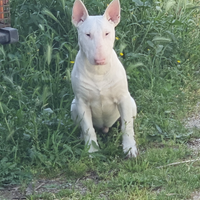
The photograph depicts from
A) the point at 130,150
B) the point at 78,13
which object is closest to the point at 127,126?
the point at 130,150

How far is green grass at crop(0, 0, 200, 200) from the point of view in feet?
11.1

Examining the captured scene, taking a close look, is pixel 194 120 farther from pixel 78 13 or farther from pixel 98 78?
pixel 78 13

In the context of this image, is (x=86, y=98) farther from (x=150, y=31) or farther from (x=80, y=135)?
(x=150, y=31)

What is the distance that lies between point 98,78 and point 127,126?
53 centimetres

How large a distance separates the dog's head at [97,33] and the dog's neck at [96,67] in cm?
11

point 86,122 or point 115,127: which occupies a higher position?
point 86,122

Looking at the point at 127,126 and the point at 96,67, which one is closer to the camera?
the point at 96,67

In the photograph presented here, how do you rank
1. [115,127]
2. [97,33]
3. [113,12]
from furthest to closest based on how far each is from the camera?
[115,127] → [113,12] → [97,33]

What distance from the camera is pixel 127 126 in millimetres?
3816

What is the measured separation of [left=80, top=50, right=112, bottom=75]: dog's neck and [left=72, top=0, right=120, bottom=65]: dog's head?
112 mm

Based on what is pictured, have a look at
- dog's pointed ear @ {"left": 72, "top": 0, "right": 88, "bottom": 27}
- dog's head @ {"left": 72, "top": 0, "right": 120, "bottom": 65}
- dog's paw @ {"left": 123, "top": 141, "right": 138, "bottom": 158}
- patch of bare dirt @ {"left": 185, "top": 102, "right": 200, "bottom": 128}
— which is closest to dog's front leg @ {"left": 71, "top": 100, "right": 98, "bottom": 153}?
dog's paw @ {"left": 123, "top": 141, "right": 138, "bottom": 158}

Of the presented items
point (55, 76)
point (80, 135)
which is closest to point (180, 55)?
point (55, 76)

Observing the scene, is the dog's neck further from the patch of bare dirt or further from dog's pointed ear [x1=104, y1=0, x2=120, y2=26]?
the patch of bare dirt

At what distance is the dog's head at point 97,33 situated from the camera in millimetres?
3359
